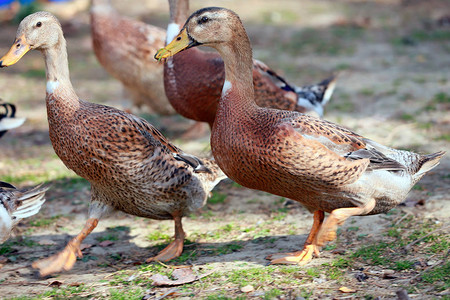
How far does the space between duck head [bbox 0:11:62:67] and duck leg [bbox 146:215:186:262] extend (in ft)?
5.40

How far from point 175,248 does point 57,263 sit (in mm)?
865

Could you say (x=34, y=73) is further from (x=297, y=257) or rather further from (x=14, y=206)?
(x=297, y=257)

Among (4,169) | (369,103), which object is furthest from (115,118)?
(369,103)

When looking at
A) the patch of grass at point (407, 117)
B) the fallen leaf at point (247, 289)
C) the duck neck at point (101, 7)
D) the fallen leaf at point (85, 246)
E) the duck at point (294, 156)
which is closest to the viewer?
the fallen leaf at point (247, 289)

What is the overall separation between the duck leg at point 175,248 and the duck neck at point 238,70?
1039mm

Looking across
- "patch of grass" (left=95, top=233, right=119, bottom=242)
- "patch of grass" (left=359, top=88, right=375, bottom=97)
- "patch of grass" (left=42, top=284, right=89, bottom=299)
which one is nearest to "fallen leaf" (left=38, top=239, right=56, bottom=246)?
"patch of grass" (left=95, top=233, right=119, bottom=242)

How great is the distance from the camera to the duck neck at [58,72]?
13.9ft

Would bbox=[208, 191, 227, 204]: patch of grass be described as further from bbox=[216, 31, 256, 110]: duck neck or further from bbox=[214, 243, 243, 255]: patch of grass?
bbox=[216, 31, 256, 110]: duck neck

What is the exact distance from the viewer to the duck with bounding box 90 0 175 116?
7082 mm

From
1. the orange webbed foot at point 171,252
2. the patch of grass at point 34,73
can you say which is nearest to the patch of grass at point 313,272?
the orange webbed foot at point 171,252

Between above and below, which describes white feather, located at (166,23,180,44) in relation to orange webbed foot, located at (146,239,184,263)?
above

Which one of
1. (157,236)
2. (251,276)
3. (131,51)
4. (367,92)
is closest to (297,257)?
(251,276)

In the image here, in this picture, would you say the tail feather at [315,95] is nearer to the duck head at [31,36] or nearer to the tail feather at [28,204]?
the duck head at [31,36]

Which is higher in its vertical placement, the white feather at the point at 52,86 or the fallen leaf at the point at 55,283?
the white feather at the point at 52,86
